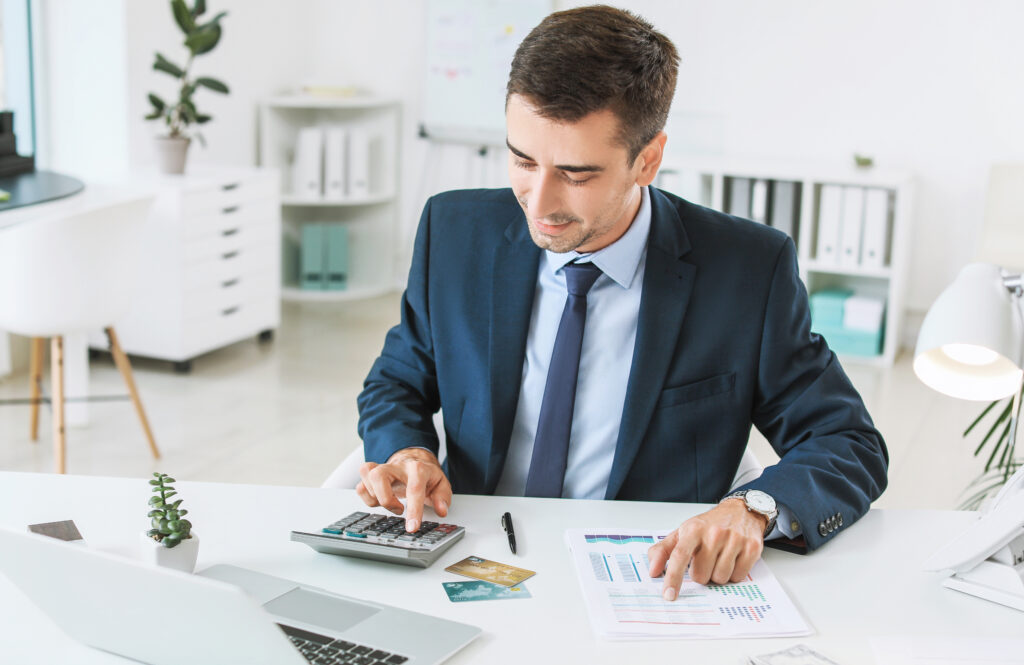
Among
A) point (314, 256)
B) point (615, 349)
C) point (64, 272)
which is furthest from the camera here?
point (314, 256)

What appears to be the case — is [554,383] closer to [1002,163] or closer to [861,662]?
[861,662]

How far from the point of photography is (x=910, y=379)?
481 cm

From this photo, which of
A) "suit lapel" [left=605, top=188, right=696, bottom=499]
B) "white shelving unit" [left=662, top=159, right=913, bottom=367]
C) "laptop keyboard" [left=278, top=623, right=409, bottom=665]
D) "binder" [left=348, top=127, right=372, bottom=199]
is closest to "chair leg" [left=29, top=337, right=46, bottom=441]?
"binder" [left=348, top=127, right=372, bottom=199]

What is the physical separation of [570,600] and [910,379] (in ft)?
12.9

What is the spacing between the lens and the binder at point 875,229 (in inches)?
197

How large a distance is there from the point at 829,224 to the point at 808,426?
3.71 metres

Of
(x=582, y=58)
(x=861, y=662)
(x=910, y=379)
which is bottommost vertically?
(x=910, y=379)

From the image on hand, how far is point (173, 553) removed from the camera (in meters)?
1.24

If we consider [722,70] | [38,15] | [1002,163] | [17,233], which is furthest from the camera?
[722,70]

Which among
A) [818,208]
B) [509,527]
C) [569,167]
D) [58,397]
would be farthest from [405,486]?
[818,208]

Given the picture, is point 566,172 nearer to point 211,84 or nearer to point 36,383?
point 36,383

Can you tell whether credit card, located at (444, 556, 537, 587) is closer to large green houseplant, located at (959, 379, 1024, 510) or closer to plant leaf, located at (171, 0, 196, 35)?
large green houseplant, located at (959, 379, 1024, 510)

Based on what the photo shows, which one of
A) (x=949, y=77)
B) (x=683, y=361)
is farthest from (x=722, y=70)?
(x=683, y=361)

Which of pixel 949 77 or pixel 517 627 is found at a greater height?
pixel 949 77
